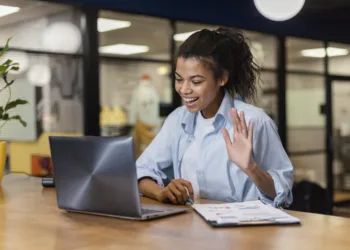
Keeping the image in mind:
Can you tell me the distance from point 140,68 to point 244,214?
14.5 ft

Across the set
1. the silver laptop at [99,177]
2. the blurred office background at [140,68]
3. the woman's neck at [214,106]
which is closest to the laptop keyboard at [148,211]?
the silver laptop at [99,177]

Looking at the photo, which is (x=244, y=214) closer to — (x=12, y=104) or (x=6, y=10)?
(x=12, y=104)

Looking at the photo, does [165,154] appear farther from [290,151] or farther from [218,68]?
[290,151]

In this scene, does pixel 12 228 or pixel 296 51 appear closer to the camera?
pixel 12 228

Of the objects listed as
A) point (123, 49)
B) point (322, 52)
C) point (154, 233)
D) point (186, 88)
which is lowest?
point (154, 233)

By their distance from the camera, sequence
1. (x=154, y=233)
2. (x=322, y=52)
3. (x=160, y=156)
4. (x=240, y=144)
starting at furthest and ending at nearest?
(x=322, y=52) < (x=160, y=156) < (x=240, y=144) < (x=154, y=233)

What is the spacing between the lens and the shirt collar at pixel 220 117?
2.13 meters

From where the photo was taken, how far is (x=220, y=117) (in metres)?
2.14

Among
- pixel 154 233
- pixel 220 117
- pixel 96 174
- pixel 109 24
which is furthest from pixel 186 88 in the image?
pixel 109 24

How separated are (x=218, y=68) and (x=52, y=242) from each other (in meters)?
1.05

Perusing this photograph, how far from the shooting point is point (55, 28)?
526cm

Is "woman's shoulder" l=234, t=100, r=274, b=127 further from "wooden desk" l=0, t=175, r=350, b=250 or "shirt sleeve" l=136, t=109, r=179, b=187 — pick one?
"wooden desk" l=0, t=175, r=350, b=250

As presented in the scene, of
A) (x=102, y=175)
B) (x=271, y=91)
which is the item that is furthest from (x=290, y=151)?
(x=102, y=175)

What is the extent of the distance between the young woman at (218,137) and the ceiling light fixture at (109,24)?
134 inches
